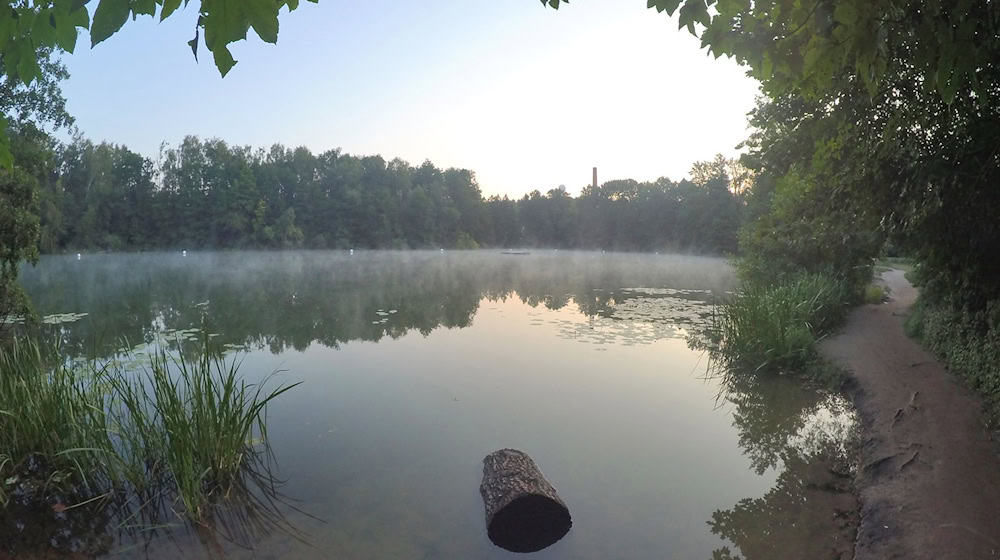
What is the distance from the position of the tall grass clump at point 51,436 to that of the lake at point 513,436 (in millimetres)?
567

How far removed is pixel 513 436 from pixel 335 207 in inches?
2992

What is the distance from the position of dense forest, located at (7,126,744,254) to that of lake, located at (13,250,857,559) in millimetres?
45195

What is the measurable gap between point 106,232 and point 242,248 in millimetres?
14160

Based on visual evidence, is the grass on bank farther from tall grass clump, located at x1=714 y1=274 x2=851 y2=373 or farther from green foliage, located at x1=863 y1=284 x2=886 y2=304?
green foliage, located at x1=863 y1=284 x2=886 y2=304

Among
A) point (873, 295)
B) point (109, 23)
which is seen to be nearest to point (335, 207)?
point (873, 295)

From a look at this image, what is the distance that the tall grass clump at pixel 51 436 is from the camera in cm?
464

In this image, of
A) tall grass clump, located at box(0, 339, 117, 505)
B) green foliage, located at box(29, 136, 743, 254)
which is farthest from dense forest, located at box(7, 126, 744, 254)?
tall grass clump, located at box(0, 339, 117, 505)

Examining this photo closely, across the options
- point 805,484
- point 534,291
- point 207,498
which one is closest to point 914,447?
point 805,484

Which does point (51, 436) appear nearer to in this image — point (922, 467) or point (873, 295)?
point (922, 467)

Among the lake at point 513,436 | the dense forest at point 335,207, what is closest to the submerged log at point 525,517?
the lake at point 513,436

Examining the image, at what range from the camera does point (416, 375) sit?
31.5 ft

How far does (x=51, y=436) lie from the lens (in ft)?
15.7

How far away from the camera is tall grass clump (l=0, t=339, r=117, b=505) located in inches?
183

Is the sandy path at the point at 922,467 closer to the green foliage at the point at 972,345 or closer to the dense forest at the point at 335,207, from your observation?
the green foliage at the point at 972,345
